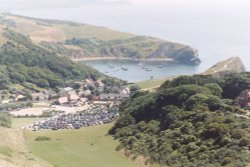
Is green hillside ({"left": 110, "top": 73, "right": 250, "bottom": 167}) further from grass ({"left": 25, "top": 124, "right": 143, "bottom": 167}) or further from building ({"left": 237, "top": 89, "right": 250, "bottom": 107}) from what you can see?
building ({"left": 237, "top": 89, "right": 250, "bottom": 107})

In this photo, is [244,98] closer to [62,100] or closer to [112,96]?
[112,96]

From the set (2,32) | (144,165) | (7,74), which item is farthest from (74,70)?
(144,165)

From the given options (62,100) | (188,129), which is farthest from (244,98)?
(62,100)

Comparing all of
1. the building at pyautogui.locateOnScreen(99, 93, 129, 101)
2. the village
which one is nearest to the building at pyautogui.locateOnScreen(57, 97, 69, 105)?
the village

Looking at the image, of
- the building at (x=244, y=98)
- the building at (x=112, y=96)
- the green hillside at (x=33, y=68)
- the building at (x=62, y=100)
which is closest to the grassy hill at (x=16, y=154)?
the building at (x=244, y=98)

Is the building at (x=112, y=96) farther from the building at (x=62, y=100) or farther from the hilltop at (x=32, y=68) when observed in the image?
the hilltop at (x=32, y=68)

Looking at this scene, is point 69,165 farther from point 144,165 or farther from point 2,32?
point 2,32
